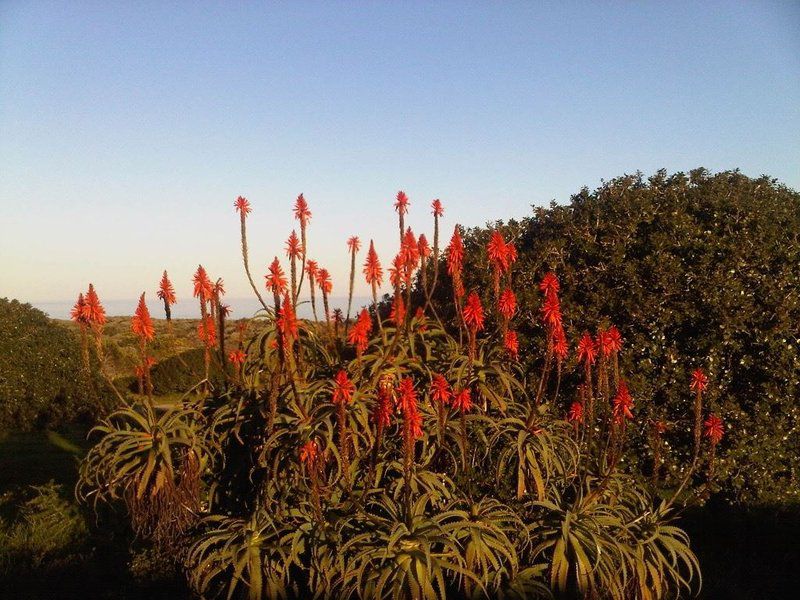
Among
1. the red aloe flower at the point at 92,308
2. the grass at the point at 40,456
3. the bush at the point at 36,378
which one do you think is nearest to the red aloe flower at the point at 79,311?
the red aloe flower at the point at 92,308

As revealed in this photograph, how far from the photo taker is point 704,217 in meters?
7.55

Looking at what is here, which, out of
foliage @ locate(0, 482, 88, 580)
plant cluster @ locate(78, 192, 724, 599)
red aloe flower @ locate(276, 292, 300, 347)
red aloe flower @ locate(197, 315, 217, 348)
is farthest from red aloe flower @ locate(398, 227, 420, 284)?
foliage @ locate(0, 482, 88, 580)

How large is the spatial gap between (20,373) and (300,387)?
11.8 metres

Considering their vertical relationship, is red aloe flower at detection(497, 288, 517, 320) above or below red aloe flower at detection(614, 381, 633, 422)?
above

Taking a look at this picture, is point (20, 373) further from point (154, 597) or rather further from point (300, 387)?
point (300, 387)

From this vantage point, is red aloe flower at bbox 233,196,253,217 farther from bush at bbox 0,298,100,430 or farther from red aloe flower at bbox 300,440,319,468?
bush at bbox 0,298,100,430

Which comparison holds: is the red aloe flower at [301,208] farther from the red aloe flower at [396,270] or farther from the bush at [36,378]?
the bush at [36,378]

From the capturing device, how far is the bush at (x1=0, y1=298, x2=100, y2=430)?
1375 centimetres

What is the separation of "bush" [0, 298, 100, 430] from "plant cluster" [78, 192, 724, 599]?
10191 millimetres

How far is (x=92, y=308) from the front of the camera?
5113mm

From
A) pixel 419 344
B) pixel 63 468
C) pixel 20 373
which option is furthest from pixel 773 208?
pixel 20 373

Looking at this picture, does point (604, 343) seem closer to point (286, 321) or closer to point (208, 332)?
point (286, 321)

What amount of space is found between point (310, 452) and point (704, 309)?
5268mm

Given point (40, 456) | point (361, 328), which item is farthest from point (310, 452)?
point (40, 456)
